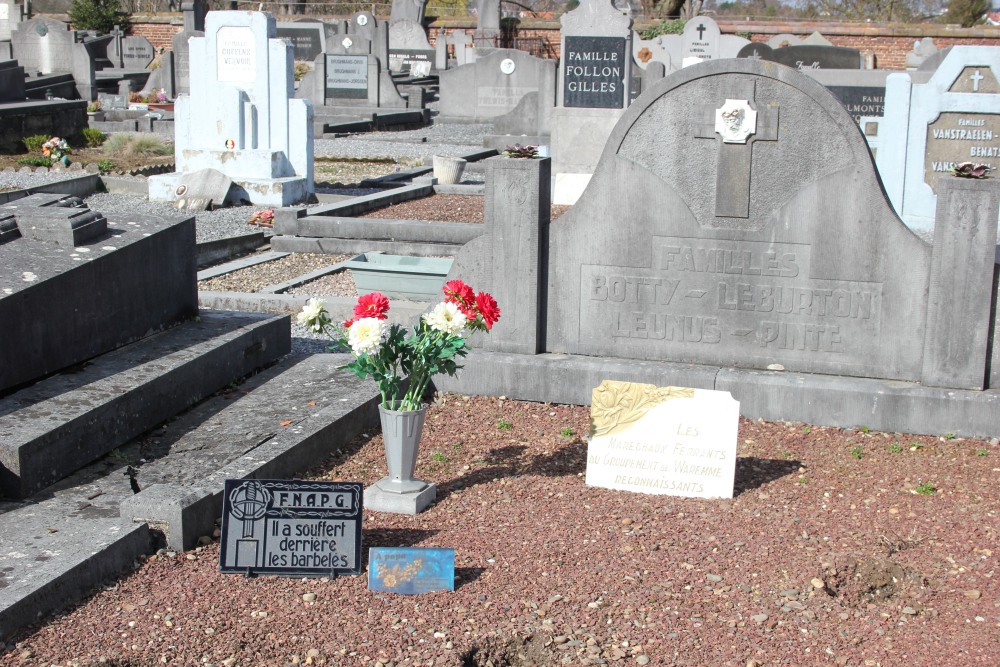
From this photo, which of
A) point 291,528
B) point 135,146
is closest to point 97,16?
point 135,146

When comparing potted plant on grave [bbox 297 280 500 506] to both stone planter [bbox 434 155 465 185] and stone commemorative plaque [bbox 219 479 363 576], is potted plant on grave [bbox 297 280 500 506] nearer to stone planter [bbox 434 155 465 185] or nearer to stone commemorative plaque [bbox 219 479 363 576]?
stone commemorative plaque [bbox 219 479 363 576]

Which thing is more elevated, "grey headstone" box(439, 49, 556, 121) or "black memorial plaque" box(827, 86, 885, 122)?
"grey headstone" box(439, 49, 556, 121)

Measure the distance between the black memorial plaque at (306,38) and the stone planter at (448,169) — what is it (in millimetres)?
23113

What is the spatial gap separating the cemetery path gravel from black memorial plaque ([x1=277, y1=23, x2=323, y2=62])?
3327 cm

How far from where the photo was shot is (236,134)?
13867mm

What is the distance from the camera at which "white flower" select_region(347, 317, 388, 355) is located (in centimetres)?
443

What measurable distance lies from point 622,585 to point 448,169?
11453 millimetres

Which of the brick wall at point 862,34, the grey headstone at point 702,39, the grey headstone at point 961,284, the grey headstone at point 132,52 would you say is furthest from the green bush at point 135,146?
the brick wall at point 862,34

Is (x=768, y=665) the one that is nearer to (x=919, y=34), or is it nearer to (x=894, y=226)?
(x=894, y=226)

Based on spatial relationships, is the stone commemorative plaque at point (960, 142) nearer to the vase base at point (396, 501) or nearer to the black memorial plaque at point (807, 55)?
the vase base at point (396, 501)

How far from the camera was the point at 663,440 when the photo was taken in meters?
4.91

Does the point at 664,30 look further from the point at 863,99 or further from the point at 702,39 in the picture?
the point at 863,99

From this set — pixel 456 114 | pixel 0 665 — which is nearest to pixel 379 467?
pixel 0 665

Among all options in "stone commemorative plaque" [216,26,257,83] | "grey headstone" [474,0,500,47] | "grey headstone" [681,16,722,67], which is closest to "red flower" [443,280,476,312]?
"stone commemorative plaque" [216,26,257,83]
